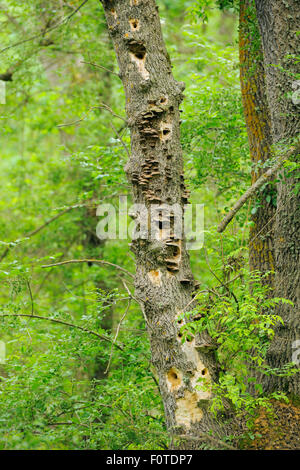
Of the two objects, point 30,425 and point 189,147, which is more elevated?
point 189,147

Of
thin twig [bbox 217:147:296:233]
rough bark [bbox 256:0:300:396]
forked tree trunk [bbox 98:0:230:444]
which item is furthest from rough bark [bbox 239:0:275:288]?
forked tree trunk [bbox 98:0:230:444]

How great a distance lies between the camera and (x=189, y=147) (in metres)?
6.19

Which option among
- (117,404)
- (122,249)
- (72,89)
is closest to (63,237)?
(122,249)

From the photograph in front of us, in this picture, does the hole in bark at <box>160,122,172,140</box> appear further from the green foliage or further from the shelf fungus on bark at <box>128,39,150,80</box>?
the green foliage

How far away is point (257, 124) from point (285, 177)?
1141 mm

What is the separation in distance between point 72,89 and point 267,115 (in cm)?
543

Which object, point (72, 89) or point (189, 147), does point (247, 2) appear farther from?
point (72, 89)

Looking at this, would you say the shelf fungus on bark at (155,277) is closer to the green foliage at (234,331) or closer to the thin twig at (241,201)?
the green foliage at (234,331)

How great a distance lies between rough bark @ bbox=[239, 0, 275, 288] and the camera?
201 inches

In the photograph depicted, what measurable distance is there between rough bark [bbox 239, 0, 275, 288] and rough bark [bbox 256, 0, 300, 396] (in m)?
0.54

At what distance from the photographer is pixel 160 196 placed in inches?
171
